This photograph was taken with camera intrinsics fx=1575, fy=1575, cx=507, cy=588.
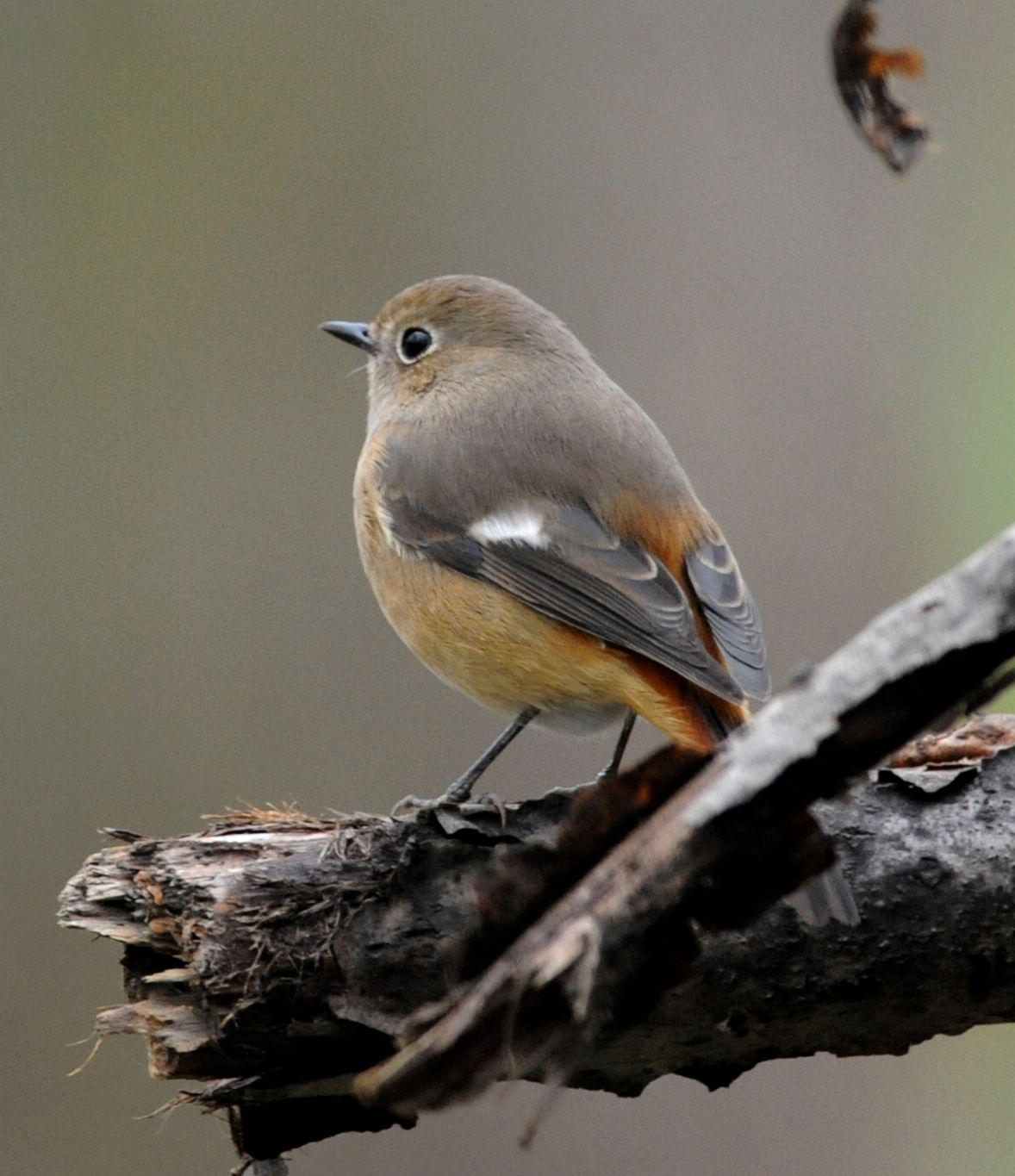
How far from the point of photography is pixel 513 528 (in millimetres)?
4082

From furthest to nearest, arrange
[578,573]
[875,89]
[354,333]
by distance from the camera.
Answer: [354,333] < [578,573] < [875,89]

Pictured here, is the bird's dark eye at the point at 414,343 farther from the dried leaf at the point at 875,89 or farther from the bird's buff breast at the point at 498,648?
the dried leaf at the point at 875,89

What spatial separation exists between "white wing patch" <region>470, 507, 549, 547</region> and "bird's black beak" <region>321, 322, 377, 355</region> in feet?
4.20

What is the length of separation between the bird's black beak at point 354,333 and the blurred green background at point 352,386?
519 mm

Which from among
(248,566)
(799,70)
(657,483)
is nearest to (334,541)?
(248,566)

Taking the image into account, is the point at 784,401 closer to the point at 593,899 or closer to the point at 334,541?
the point at 334,541

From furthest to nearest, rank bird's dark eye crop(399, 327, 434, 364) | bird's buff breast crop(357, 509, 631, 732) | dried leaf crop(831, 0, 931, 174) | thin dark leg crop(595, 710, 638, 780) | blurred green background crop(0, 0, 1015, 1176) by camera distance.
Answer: blurred green background crop(0, 0, 1015, 1176), bird's dark eye crop(399, 327, 434, 364), thin dark leg crop(595, 710, 638, 780), bird's buff breast crop(357, 509, 631, 732), dried leaf crop(831, 0, 931, 174)

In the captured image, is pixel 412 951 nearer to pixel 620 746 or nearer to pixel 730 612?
pixel 730 612

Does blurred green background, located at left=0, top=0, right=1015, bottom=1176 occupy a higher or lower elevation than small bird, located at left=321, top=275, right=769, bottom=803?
higher

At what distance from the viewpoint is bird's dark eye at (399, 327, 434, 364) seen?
16.5ft

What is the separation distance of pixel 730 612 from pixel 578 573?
15.6 inches

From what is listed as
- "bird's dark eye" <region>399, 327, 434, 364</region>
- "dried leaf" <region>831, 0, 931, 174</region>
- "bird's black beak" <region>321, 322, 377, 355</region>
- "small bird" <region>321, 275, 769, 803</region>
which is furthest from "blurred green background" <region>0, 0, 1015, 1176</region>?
"dried leaf" <region>831, 0, 931, 174</region>

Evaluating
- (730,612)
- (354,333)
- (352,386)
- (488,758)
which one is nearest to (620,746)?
(488,758)

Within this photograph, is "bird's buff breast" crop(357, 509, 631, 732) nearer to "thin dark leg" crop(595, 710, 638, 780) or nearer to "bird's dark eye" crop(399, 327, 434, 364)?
"thin dark leg" crop(595, 710, 638, 780)
